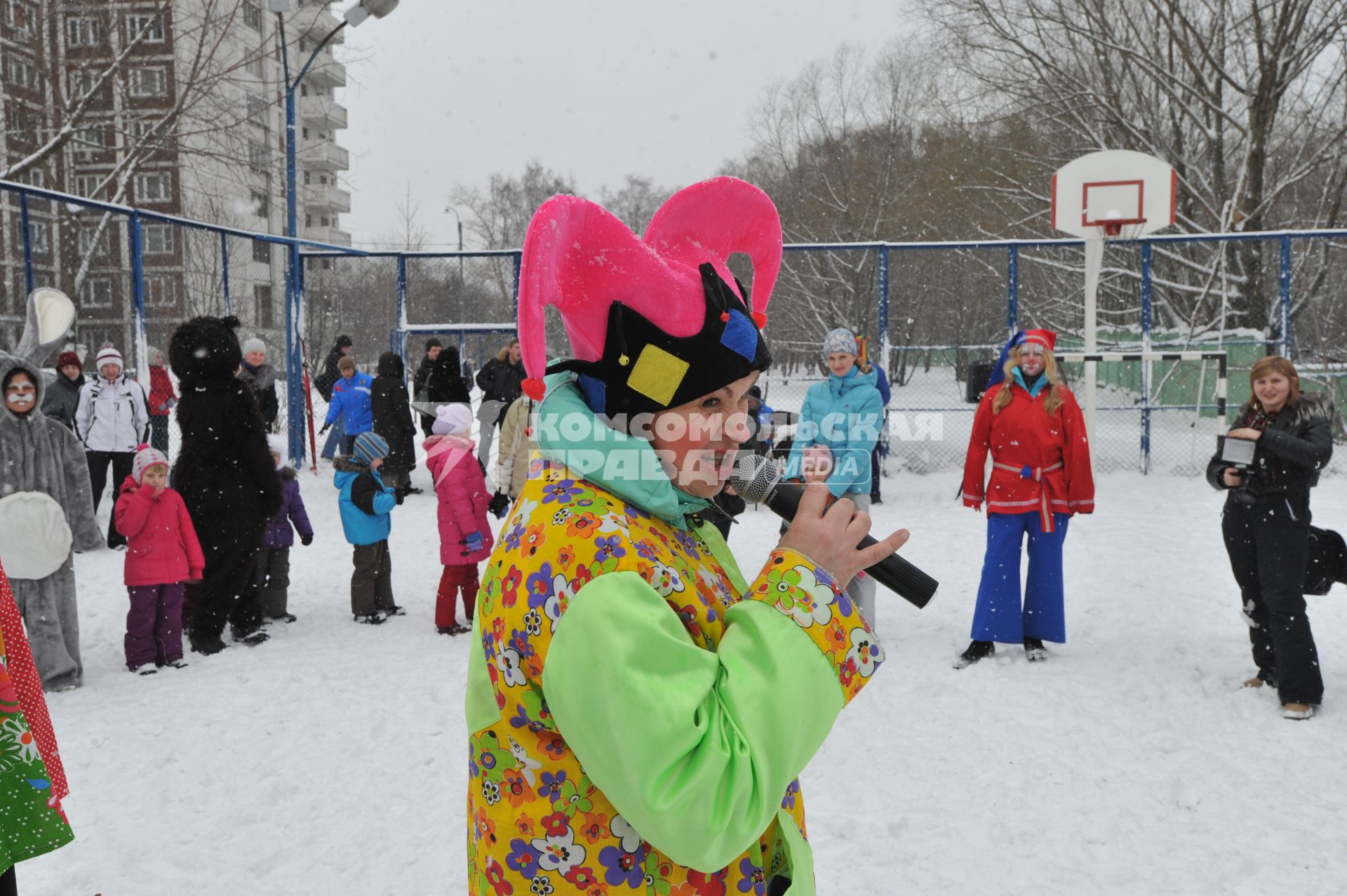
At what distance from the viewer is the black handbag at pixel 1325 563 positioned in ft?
15.2

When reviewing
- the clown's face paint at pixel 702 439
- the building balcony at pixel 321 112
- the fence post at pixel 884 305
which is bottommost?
the clown's face paint at pixel 702 439

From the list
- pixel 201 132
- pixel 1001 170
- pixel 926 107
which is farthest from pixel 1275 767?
pixel 926 107

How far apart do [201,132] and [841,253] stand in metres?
11.2

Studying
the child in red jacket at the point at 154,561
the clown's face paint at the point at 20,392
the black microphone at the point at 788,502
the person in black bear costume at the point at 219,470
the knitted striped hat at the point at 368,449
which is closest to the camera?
the black microphone at the point at 788,502

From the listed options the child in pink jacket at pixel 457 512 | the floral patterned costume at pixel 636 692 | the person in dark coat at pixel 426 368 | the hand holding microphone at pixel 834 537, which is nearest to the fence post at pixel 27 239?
the child in pink jacket at pixel 457 512

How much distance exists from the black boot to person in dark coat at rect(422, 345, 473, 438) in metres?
7.25

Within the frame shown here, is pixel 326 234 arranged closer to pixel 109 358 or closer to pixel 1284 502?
pixel 109 358

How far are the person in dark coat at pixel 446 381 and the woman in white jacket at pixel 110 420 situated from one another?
325 centimetres

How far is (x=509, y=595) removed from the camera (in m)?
1.20

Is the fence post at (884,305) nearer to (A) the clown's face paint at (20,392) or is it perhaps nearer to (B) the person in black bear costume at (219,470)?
(B) the person in black bear costume at (219,470)

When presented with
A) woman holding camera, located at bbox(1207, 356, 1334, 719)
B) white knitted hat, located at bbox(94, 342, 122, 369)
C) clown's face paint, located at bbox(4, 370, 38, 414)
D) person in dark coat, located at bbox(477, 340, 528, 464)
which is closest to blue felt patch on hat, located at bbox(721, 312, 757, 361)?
woman holding camera, located at bbox(1207, 356, 1334, 719)

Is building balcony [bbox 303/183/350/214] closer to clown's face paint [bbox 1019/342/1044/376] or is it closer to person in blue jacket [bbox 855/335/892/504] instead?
person in blue jacket [bbox 855/335/892/504]

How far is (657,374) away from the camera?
1.34 meters

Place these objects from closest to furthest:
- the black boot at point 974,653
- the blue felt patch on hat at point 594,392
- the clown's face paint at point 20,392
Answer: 1. the blue felt patch on hat at point 594,392
2. the clown's face paint at point 20,392
3. the black boot at point 974,653
